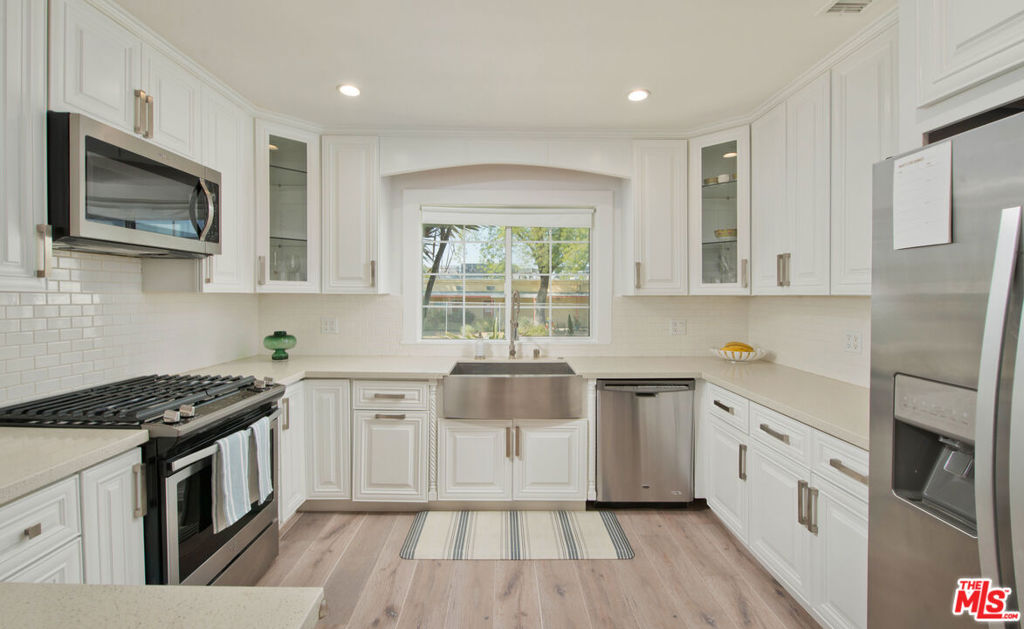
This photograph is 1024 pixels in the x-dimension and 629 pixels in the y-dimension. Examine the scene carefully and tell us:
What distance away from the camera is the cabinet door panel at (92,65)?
1.57 meters

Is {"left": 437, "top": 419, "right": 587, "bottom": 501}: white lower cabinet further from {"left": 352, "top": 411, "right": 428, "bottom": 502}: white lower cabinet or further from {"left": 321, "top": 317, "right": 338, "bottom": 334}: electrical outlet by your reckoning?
{"left": 321, "top": 317, "right": 338, "bottom": 334}: electrical outlet

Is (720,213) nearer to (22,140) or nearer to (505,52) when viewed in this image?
(505,52)

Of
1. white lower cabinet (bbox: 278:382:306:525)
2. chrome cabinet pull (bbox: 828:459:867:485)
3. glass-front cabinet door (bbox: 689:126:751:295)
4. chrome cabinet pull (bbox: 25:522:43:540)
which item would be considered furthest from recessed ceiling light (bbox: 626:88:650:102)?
chrome cabinet pull (bbox: 25:522:43:540)

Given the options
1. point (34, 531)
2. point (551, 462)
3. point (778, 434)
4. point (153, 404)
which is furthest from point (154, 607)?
point (551, 462)

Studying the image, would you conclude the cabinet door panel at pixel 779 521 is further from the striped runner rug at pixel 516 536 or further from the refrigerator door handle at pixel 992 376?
the refrigerator door handle at pixel 992 376

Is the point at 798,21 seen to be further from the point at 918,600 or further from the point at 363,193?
the point at 363,193

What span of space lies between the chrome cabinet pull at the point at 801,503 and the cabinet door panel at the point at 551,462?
47.0 inches

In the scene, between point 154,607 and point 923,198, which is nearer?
point 154,607

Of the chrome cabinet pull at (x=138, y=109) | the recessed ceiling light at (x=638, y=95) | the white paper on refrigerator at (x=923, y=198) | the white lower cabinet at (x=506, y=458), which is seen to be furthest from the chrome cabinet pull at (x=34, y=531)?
the recessed ceiling light at (x=638, y=95)

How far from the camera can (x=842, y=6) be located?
178 cm

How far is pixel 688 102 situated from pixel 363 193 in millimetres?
2094

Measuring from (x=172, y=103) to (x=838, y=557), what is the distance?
3.33 meters

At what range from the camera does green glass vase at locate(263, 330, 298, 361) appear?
3.01 m

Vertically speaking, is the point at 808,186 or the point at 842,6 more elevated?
the point at 842,6
